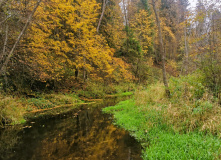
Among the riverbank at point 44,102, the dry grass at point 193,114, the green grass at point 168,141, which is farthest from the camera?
the riverbank at point 44,102

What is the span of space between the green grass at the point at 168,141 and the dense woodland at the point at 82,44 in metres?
3.06

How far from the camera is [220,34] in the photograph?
8.20m

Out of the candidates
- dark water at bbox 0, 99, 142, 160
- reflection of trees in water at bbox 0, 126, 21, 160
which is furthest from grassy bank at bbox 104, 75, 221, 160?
reflection of trees in water at bbox 0, 126, 21, 160

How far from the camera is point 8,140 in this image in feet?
20.2

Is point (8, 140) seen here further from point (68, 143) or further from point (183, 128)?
point (183, 128)

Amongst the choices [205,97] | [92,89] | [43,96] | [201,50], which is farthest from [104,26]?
[205,97]

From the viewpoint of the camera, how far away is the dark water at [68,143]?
15.6 ft

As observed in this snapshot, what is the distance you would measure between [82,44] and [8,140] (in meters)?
12.3

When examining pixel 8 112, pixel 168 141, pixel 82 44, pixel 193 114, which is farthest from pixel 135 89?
pixel 82 44

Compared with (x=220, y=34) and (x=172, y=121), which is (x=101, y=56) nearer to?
(x=220, y=34)

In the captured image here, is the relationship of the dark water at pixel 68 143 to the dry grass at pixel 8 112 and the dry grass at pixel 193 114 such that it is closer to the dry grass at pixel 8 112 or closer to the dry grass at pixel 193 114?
the dry grass at pixel 8 112

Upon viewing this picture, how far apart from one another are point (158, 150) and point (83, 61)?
14.4 m

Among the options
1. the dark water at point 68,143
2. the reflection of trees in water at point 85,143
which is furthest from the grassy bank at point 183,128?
the reflection of trees in water at point 85,143

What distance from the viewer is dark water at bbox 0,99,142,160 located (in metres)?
4.75
